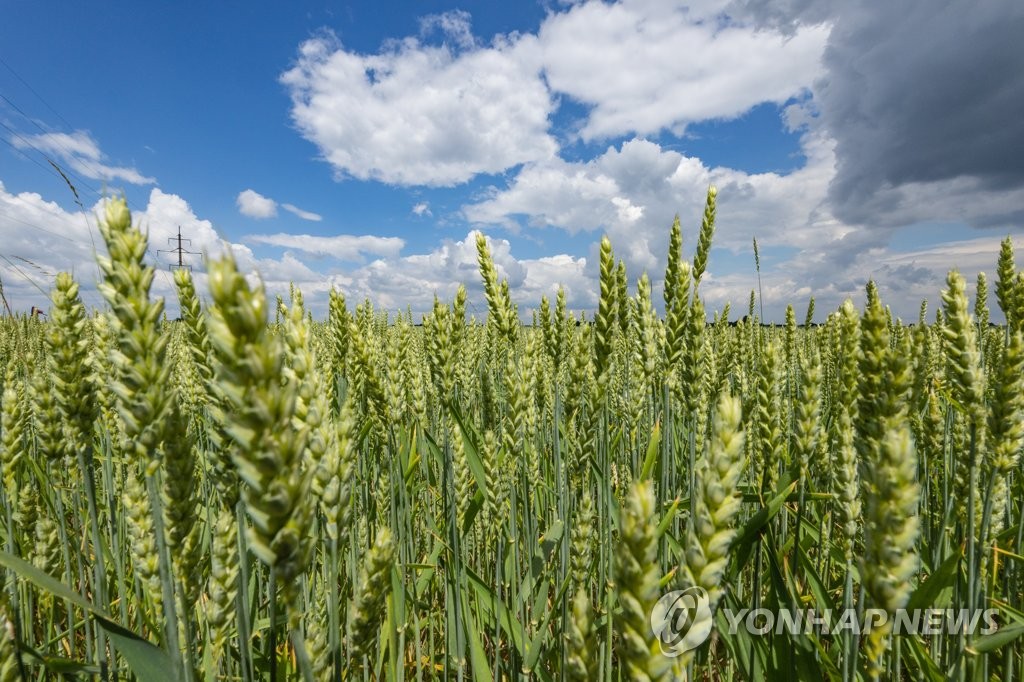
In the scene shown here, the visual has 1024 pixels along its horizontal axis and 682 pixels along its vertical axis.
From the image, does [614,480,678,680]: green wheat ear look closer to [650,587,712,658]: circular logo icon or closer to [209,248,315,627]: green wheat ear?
[650,587,712,658]: circular logo icon

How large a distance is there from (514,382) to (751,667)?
1.53 metres

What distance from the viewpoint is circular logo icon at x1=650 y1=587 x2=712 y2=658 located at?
3.02 ft

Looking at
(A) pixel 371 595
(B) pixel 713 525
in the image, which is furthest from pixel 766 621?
(A) pixel 371 595

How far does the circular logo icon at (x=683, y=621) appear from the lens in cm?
92

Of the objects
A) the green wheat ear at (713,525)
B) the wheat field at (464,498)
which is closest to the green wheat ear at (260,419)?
the wheat field at (464,498)

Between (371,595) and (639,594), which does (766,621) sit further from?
(371,595)

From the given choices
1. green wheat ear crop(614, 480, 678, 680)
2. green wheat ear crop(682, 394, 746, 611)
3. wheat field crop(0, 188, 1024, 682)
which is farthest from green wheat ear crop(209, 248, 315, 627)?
green wheat ear crop(682, 394, 746, 611)

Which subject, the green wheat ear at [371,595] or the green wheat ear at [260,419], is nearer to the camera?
the green wheat ear at [260,419]

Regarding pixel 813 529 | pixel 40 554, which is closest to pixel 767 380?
pixel 813 529

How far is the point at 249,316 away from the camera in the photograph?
2.46ft

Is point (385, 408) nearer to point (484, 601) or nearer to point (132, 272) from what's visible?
point (484, 601)

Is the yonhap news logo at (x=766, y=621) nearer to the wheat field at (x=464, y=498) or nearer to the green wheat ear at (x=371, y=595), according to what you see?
the wheat field at (x=464, y=498)

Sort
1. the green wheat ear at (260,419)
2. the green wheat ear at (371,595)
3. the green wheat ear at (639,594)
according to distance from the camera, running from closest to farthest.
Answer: the green wheat ear at (260,419) → the green wheat ear at (639,594) → the green wheat ear at (371,595)

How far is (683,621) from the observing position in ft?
3.36
